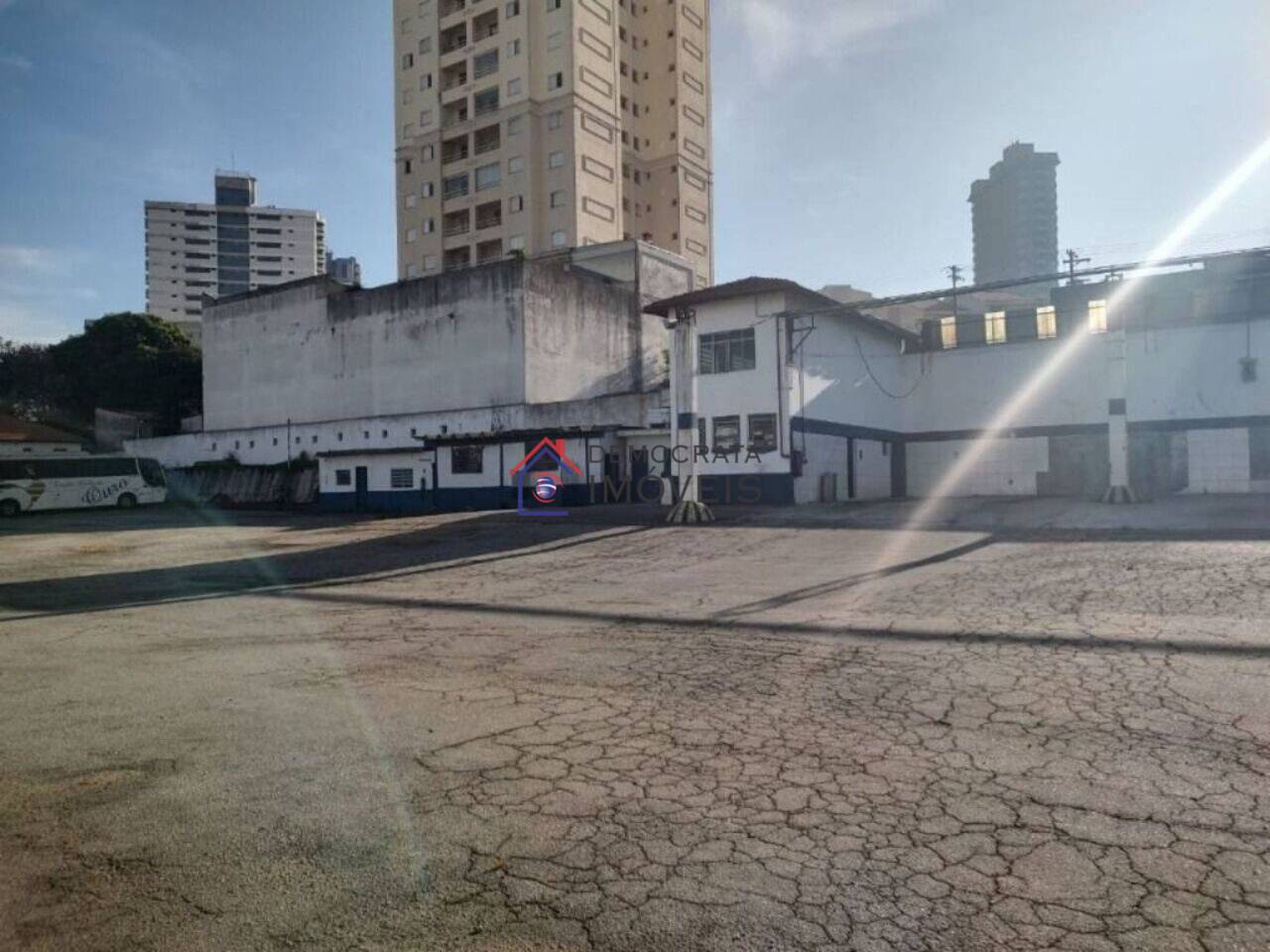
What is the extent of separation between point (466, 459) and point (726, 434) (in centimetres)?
1128

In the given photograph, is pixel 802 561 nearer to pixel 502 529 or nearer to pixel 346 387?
pixel 502 529

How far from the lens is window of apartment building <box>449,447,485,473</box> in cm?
3244

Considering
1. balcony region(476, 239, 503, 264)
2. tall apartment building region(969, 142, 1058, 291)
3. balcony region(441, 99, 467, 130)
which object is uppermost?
tall apartment building region(969, 142, 1058, 291)

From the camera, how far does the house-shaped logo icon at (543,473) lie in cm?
3070

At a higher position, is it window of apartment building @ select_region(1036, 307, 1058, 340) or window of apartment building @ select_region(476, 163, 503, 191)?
window of apartment building @ select_region(476, 163, 503, 191)

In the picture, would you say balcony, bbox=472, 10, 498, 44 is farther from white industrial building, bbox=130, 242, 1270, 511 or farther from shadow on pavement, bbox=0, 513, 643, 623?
shadow on pavement, bbox=0, 513, 643, 623

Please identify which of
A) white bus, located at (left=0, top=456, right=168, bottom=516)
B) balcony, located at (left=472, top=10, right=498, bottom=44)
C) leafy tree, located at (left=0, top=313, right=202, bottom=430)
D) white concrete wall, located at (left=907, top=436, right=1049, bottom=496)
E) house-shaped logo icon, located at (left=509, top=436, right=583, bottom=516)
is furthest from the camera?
balcony, located at (left=472, top=10, right=498, bottom=44)

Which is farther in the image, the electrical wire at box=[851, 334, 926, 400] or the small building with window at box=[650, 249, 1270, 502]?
the electrical wire at box=[851, 334, 926, 400]

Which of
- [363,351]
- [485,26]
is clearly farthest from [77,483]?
[485,26]

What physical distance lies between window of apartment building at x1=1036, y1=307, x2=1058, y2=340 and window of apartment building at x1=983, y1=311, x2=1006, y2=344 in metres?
1.24

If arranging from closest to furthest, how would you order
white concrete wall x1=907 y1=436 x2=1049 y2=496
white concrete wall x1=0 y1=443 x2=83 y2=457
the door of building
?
white concrete wall x1=907 y1=436 x2=1049 y2=496 → the door of building → white concrete wall x1=0 y1=443 x2=83 y2=457

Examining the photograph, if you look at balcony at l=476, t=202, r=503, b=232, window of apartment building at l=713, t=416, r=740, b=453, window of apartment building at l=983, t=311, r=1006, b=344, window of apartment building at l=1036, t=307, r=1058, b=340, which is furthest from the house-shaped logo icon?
balcony at l=476, t=202, r=503, b=232

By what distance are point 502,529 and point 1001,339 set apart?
73.5ft

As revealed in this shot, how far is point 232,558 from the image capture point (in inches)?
674
